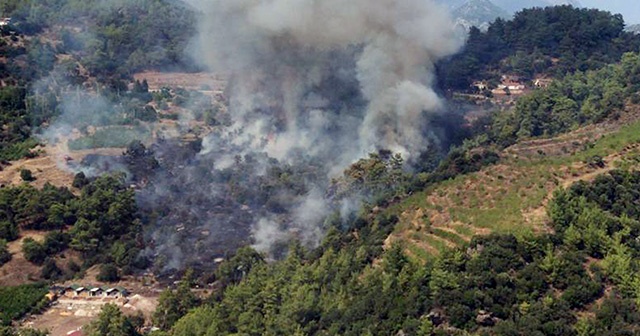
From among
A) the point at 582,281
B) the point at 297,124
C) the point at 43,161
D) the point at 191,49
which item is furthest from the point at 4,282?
the point at 191,49

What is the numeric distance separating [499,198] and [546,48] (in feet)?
153

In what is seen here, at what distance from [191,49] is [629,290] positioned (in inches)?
2615

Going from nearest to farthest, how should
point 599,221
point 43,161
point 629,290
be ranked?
1. point 629,290
2. point 599,221
3. point 43,161

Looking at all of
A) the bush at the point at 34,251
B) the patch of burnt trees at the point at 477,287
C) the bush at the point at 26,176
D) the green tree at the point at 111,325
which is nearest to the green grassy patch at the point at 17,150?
the bush at the point at 26,176

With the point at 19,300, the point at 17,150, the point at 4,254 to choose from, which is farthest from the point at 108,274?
the point at 17,150

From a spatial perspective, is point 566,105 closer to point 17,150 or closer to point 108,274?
point 108,274

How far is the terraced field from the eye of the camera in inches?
1438

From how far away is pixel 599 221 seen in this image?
33.2 meters

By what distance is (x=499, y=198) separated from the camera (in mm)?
38812

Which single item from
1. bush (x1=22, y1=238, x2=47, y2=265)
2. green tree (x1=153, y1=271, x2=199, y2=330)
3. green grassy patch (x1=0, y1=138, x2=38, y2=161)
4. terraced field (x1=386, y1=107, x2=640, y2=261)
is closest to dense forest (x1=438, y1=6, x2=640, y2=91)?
terraced field (x1=386, y1=107, x2=640, y2=261)

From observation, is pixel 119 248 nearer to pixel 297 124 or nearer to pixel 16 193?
pixel 16 193

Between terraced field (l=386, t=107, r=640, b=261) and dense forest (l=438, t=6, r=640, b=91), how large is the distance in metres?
31.7

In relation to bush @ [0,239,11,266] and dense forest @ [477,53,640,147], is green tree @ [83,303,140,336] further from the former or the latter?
dense forest @ [477,53,640,147]

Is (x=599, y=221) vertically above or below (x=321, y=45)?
below
